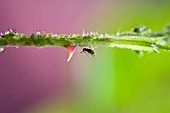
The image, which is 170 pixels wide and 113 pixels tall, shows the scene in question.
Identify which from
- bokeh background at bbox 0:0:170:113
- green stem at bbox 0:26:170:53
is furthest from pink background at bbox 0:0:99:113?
green stem at bbox 0:26:170:53

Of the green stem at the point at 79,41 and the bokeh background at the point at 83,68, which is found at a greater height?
the bokeh background at the point at 83,68

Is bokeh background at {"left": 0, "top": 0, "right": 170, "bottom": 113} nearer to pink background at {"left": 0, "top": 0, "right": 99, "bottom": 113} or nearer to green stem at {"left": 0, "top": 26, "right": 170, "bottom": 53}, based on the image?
pink background at {"left": 0, "top": 0, "right": 99, "bottom": 113}

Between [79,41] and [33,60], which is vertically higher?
[33,60]

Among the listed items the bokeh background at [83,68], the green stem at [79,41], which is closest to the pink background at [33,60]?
the bokeh background at [83,68]

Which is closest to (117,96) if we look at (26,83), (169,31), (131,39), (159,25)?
(159,25)

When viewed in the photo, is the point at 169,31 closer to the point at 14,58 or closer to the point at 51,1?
the point at 14,58

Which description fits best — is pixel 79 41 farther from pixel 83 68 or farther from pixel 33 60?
pixel 33 60

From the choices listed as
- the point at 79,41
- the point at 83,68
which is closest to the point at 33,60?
the point at 83,68

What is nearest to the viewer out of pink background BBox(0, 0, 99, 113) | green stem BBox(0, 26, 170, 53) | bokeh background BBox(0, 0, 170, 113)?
green stem BBox(0, 26, 170, 53)

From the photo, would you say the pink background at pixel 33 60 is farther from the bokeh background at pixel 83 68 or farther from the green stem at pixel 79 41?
the green stem at pixel 79 41
